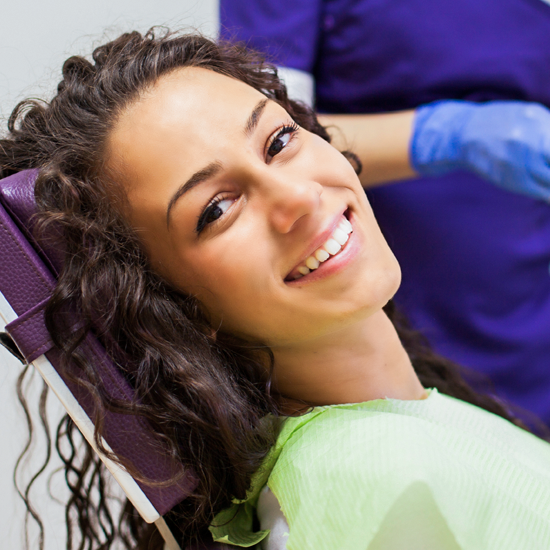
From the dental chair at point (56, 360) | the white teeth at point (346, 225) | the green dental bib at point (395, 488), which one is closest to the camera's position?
the green dental bib at point (395, 488)

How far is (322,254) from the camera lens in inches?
30.4

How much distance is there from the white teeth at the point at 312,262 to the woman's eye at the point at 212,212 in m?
0.14

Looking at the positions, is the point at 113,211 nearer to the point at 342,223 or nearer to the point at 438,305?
the point at 342,223

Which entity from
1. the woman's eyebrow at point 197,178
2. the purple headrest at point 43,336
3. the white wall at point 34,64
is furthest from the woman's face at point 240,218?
the white wall at point 34,64

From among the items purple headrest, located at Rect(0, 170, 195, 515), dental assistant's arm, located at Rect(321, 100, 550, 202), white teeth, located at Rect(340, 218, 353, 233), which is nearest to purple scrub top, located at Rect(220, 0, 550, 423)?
dental assistant's arm, located at Rect(321, 100, 550, 202)

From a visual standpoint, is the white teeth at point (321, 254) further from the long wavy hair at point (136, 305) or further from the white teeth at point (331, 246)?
the long wavy hair at point (136, 305)

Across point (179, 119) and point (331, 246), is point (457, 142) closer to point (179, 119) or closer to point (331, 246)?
point (331, 246)

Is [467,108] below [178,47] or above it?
below

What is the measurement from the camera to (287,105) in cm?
105

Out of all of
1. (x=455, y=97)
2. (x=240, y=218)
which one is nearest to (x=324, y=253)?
(x=240, y=218)

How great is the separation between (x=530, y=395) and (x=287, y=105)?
906mm

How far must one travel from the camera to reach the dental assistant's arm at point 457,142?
3.65 feet

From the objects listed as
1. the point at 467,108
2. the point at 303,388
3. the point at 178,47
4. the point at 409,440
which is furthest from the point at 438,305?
the point at 178,47

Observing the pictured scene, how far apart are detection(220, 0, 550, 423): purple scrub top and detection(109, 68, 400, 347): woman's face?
455 millimetres
